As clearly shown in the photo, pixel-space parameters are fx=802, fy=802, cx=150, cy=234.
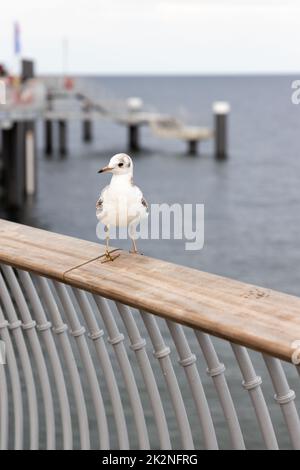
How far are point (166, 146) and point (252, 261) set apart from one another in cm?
3949

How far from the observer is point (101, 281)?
81.3 inches

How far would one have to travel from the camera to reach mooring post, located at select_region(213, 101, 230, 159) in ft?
153

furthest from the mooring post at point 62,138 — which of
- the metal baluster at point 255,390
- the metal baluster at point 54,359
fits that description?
the metal baluster at point 255,390

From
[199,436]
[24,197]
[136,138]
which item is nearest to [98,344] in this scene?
[199,436]

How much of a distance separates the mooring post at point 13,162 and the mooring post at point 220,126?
18.8 metres

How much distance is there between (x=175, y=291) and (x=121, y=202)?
464 mm

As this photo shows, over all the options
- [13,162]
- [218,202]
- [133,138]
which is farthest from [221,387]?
[133,138]

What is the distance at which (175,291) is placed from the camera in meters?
1.93

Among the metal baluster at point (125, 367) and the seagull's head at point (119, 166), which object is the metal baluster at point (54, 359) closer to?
the metal baluster at point (125, 367)

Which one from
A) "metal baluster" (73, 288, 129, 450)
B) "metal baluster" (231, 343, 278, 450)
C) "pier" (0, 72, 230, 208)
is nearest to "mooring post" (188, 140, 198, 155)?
"pier" (0, 72, 230, 208)

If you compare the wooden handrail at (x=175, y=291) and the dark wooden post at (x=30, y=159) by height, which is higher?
the wooden handrail at (x=175, y=291)

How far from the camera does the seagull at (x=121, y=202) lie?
90.8 inches

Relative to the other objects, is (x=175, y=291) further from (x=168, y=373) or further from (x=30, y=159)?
(x=30, y=159)

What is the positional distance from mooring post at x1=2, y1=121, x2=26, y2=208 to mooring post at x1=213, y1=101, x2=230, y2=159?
18.8 metres
